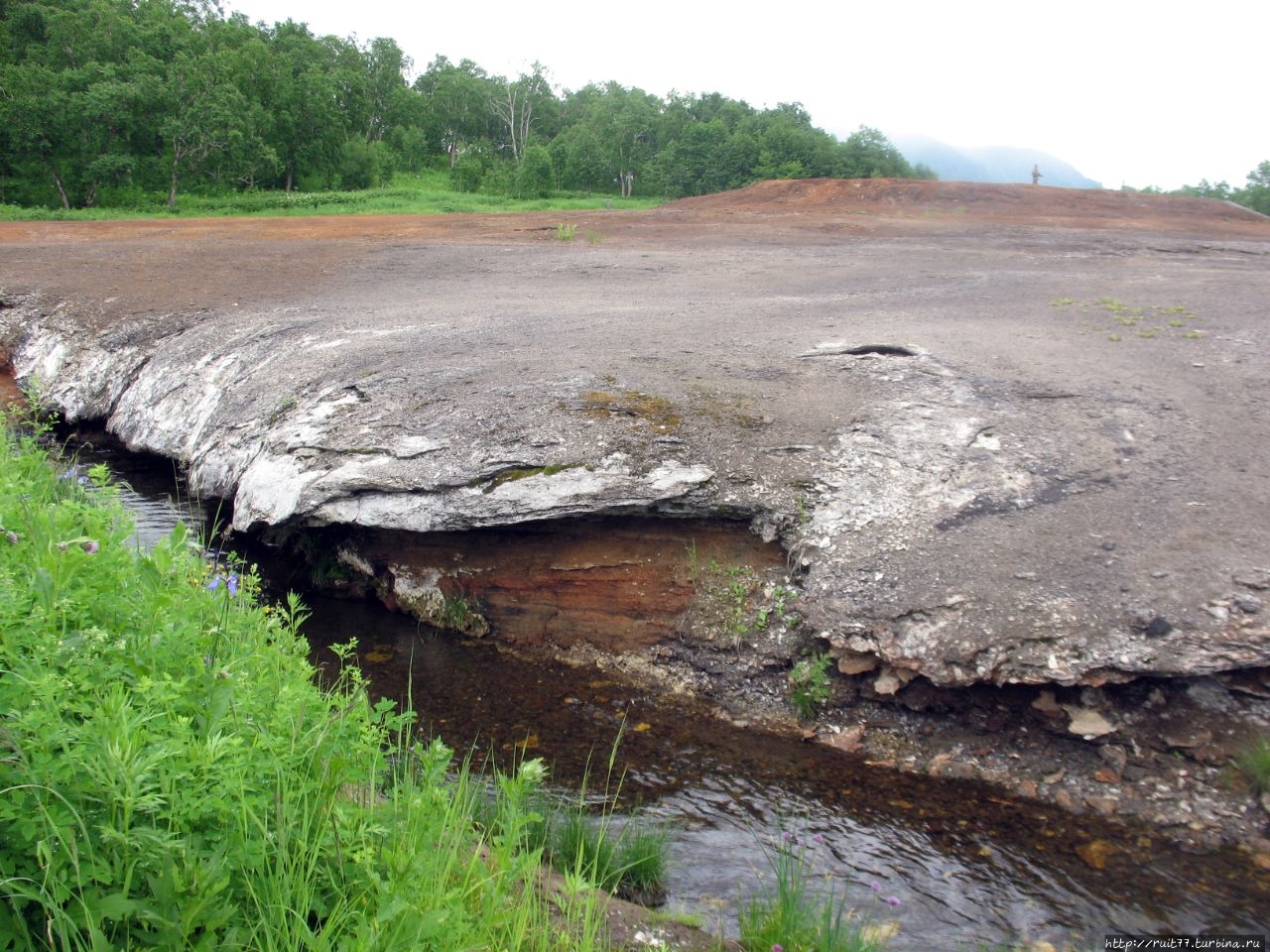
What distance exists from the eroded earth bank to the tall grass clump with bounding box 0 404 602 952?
2775 mm

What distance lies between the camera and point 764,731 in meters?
5.23

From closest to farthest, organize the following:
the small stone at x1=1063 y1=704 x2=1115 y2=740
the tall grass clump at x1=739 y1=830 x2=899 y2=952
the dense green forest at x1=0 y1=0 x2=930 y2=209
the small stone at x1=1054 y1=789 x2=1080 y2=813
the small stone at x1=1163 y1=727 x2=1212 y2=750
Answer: the tall grass clump at x1=739 y1=830 x2=899 y2=952 → the small stone at x1=1054 y1=789 x2=1080 y2=813 → the small stone at x1=1163 y1=727 x2=1212 y2=750 → the small stone at x1=1063 y1=704 x2=1115 y2=740 → the dense green forest at x1=0 y1=0 x2=930 y2=209

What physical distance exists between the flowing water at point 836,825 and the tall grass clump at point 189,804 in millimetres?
943

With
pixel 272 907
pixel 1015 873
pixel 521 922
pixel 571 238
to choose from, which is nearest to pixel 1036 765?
pixel 1015 873

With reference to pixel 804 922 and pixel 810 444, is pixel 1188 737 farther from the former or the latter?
A: pixel 810 444

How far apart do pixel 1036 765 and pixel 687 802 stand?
74.5 inches

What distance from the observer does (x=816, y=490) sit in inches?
238

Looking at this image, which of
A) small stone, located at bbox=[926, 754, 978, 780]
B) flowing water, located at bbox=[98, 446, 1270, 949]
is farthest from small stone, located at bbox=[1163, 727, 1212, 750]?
small stone, located at bbox=[926, 754, 978, 780]

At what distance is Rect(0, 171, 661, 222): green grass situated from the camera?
24.7 m

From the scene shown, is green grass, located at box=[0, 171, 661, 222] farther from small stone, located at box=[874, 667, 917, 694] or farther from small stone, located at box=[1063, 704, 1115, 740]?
small stone, located at box=[1063, 704, 1115, 740]

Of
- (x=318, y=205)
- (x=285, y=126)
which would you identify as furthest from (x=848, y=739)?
(x=285, y=126)

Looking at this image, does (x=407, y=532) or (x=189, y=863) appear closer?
(x=189, y=863)

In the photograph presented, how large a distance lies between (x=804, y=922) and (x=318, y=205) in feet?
95.4

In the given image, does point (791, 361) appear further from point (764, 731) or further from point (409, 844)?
point (409, 844)
